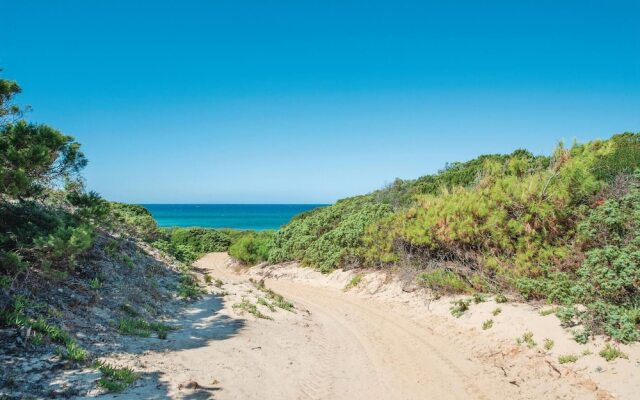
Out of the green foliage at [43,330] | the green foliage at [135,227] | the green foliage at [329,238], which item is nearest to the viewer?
the green foliage at [43,330]

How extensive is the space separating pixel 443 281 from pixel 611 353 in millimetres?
6064

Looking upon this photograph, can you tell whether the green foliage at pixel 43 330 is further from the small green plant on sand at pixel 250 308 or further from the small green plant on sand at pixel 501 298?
the small green plant on sand at pixel 501 298

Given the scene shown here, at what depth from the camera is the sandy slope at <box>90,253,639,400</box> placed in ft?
22.9

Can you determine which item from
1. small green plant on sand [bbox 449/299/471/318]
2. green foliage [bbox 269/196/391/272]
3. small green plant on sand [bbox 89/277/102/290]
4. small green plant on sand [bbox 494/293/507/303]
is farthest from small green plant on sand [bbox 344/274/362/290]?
small green plant on sand [bbox 89/277/102/290]

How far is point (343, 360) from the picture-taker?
9.15 m

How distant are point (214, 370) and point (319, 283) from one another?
515 inches

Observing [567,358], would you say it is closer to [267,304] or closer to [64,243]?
[267,304]

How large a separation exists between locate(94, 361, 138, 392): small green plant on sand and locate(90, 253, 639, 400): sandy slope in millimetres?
173

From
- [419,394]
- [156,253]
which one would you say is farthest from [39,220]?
[419,394]

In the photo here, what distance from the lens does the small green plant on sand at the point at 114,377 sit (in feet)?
19.4

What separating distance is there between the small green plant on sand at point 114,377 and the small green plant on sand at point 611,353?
26.3ft

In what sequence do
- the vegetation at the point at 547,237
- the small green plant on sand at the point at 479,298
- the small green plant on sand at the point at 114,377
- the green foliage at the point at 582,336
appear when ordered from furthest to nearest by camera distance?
the small green plant on sand at the point at 479,298, the vegetation at the point at 547,237, the green foliage at the point at 582,336, the small green plant on sand at the point at 114,377

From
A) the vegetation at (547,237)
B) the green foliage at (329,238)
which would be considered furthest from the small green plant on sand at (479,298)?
the green foliage at (329,238)

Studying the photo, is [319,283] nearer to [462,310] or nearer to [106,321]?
[462,310]
